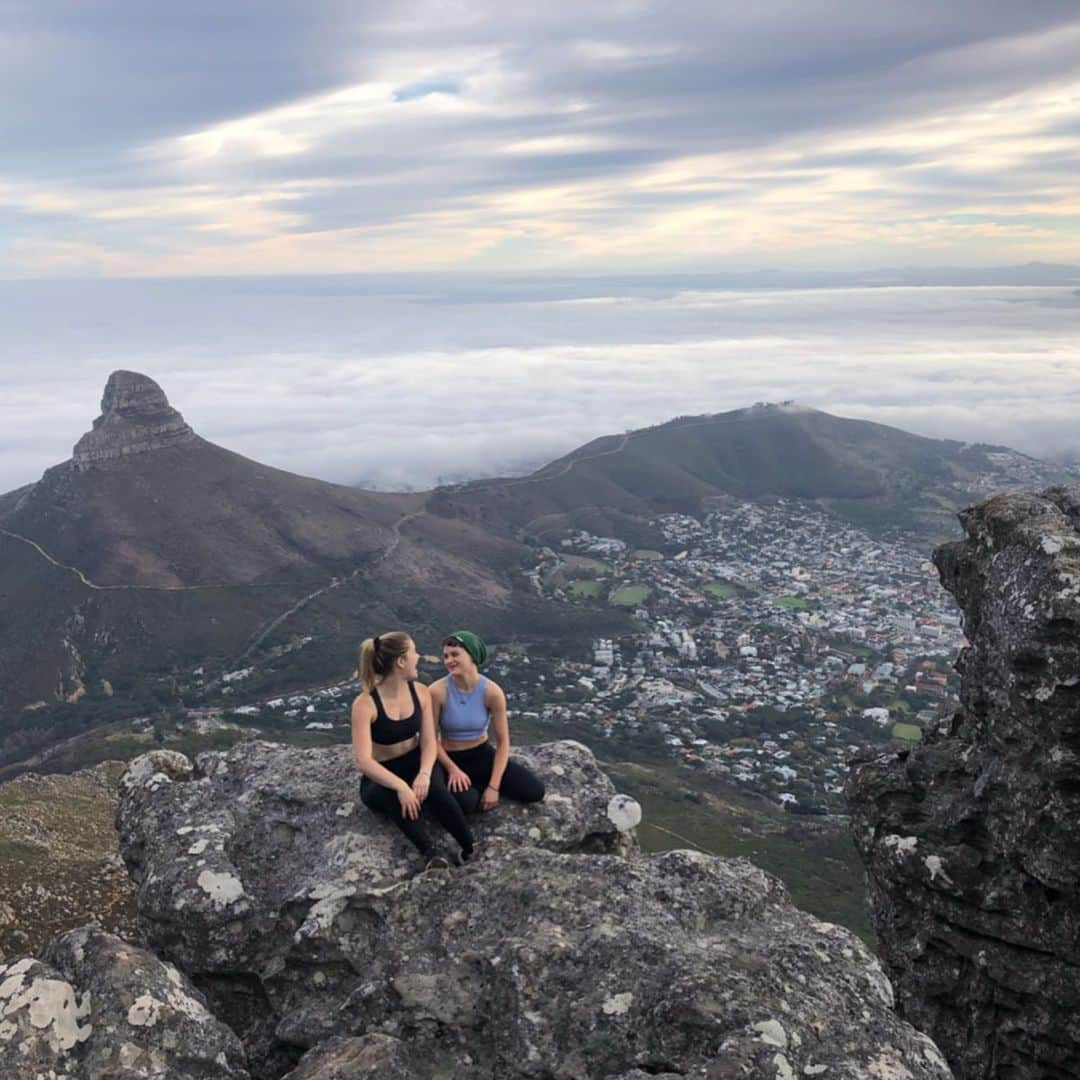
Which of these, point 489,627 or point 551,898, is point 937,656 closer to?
point 489,627

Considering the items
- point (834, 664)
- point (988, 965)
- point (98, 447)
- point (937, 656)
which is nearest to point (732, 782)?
point (834, 664)

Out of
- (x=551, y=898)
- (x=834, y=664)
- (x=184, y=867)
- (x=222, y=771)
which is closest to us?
(x=551, y=898)

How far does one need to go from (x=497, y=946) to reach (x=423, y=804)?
260 centimetres

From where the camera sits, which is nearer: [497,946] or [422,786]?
[497,946]

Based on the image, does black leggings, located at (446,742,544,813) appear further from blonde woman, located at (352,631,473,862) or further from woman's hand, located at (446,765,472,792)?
blonde woman, located at (352,631,473,862)

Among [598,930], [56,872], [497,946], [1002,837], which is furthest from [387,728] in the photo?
[56,872]

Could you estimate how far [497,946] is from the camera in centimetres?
942

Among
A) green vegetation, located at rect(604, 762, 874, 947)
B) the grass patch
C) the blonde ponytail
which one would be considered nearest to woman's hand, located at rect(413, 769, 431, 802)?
the blonde ponytail

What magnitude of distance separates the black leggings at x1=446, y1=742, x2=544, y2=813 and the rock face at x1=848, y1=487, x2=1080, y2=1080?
5419mm

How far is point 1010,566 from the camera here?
41.4 ft

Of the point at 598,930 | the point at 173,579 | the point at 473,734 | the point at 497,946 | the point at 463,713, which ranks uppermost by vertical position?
the point at 463,713

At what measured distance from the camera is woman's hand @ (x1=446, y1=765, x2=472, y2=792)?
12.2 meters

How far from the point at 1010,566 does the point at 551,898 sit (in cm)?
788

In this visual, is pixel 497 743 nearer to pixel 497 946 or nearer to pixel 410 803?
pixel 410 803
